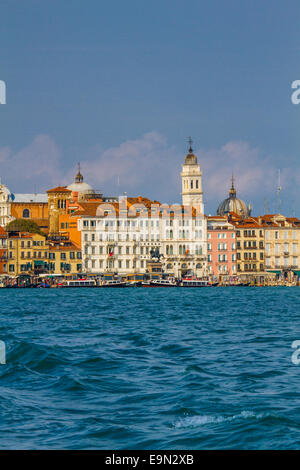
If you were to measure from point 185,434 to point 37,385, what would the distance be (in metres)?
4.98

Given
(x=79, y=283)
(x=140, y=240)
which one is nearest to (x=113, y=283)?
(x=79, y=283)

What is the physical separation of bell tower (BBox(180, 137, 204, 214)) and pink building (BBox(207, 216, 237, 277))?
9.99 m

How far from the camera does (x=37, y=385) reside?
1566cm

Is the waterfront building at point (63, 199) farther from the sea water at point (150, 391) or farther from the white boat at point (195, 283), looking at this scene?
the sea water at point (150, 391)

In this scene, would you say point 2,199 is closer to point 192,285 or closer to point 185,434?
point 192,285

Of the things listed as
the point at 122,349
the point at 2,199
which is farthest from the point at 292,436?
the point at 2,199

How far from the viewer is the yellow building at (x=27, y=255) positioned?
315 feet

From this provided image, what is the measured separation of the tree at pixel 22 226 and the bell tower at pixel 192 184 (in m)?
19.5

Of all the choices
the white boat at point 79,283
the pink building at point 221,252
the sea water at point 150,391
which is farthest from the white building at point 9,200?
the sea water at point 150,391

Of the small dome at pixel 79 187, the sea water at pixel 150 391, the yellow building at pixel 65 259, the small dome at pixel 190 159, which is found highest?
the small dome at pixel 190 159

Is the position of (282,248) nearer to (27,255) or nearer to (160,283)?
(160,283)

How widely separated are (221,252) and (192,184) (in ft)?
46.9

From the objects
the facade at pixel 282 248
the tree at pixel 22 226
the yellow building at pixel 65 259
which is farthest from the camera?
the tree at pixel 22 226

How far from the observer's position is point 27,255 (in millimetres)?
96750
